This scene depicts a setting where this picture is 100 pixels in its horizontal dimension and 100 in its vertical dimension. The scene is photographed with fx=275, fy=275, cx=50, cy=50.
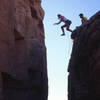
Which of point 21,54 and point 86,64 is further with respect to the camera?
point 21,54

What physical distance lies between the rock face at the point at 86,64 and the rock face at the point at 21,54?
336cm

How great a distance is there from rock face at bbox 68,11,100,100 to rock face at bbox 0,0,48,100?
11.0 feet

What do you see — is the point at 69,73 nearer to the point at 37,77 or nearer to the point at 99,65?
the point at 37,77

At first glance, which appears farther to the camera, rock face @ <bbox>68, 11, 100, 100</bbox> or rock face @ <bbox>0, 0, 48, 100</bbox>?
rock face @ <bbox>0, 0, 48, 100</bbox>

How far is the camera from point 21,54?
25.6 m

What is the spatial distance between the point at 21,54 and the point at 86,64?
6.23 meters

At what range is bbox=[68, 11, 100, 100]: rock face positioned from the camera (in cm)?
2220

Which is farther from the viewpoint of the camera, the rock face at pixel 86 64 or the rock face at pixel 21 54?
the rock face at pixel 21 54

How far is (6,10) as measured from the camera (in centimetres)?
2353

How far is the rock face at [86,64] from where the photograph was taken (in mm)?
22203

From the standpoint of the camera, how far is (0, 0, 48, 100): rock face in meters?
22.7

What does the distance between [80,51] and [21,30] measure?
20.8 feet

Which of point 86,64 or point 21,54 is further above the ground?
point 21,54

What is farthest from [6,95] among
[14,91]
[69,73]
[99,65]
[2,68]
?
[99,65]
